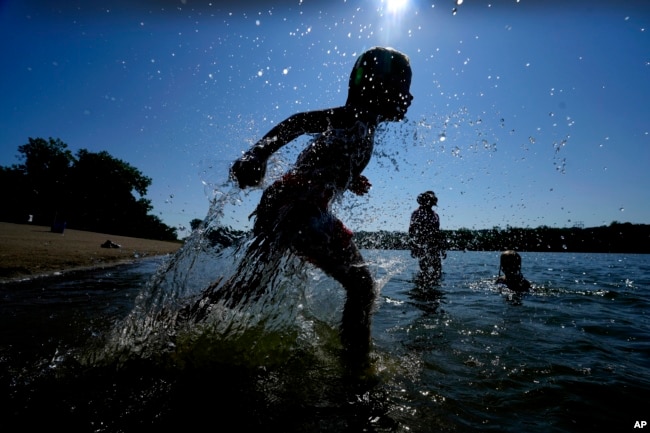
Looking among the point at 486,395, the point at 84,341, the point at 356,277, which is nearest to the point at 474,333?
the point at 486,395

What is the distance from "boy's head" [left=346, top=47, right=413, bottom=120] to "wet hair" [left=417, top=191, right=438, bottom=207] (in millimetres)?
5114

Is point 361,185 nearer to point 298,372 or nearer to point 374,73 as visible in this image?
point 374,73

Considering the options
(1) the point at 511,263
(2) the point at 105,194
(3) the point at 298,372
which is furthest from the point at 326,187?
(2) the point at 105,194

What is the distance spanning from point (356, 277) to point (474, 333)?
1599 mm

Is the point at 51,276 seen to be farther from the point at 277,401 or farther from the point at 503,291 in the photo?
the point at 503,291

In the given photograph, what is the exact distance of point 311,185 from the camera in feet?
6.70

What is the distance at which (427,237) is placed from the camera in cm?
707

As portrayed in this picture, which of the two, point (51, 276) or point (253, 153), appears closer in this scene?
point (253, 153)

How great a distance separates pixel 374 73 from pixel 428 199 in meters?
5.35

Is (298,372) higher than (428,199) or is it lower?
lower

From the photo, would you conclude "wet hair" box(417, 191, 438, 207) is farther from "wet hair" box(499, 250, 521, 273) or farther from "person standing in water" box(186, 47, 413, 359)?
"person standing in water" box(186, 47, 413, 359)

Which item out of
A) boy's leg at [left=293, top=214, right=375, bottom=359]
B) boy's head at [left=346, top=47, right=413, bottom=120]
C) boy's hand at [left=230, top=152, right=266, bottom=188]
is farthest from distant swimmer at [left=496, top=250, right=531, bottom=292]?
boy's hand at [left=230, top=152, right=266, bottom=188]

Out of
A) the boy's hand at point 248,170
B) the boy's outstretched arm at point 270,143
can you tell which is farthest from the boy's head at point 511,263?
the boy's hand at point 248,170

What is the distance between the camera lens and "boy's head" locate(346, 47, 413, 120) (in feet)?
7.54
